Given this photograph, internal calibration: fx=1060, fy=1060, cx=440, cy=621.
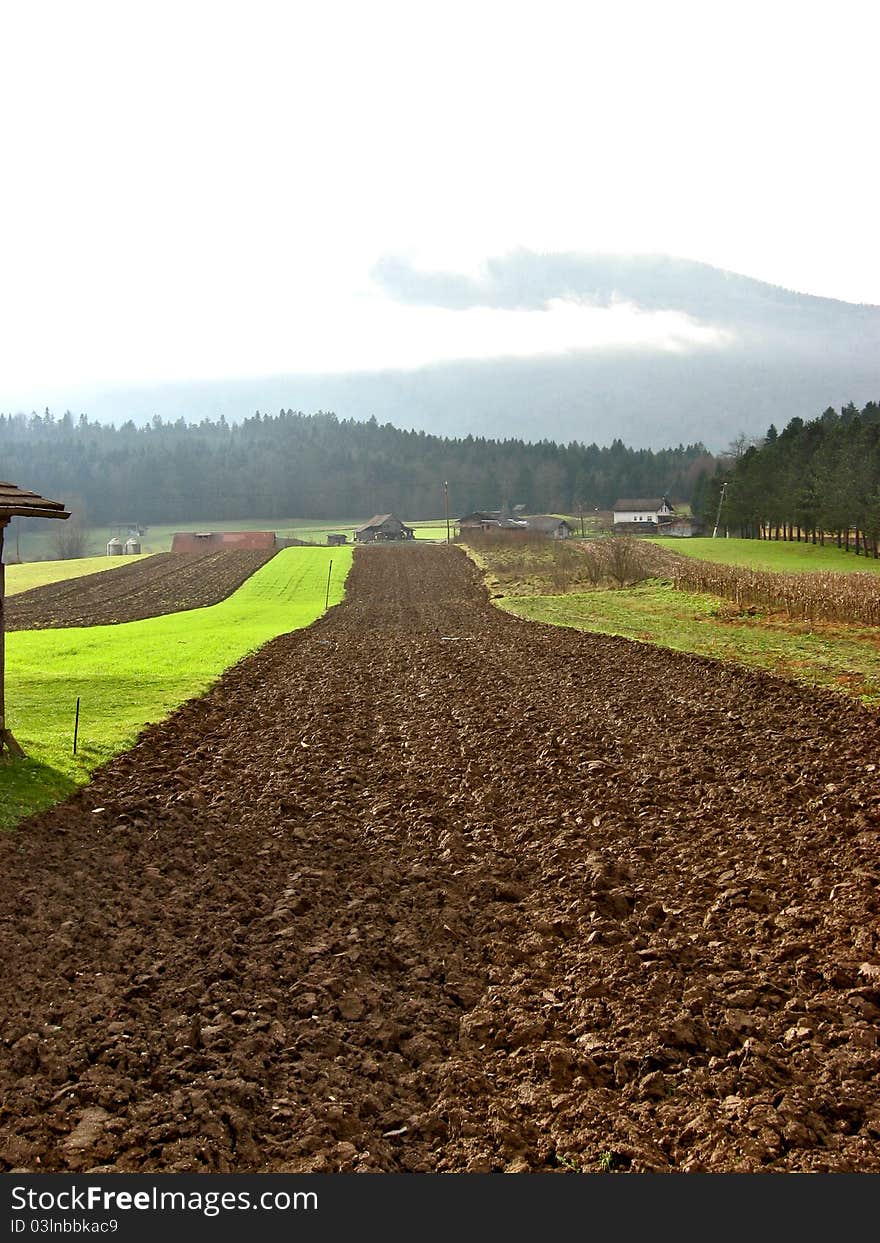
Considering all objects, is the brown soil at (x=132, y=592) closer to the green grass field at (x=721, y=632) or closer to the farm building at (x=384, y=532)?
the green grass field at (x=721, y=632)

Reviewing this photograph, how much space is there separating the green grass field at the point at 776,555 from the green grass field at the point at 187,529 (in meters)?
45.4

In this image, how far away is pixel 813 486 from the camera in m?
79.1

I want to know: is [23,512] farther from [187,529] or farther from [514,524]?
[187,529]

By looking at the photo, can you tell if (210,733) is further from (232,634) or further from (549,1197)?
(232,634)

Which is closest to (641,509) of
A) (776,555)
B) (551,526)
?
(551,526)

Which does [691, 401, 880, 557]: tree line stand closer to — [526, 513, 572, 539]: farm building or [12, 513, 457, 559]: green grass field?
[526, 513, 572, 539]: farm building

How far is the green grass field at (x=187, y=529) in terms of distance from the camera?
424 ft

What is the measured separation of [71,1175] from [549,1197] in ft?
8.86

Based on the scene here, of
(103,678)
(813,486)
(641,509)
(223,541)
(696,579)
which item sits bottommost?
(103,678)

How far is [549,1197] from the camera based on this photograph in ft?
19.3

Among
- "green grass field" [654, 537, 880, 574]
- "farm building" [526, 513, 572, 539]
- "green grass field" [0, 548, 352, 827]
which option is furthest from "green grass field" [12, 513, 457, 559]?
"green grass field" [0, 548, 352, 827]

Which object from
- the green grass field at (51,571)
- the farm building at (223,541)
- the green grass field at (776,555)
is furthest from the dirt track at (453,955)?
the farm building at (223,541)

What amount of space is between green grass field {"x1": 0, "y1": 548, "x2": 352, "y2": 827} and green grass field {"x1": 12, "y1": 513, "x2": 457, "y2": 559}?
84.6m

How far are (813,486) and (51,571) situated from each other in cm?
5555
